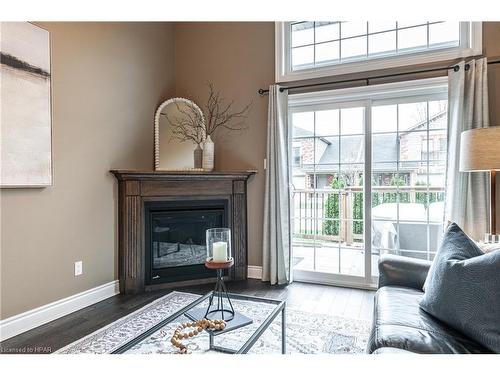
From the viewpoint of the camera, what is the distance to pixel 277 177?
3357 mm

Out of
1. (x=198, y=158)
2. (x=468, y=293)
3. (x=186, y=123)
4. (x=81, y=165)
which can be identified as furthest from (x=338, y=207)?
(x=81, y=165)

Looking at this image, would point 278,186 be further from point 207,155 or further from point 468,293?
point 468,293

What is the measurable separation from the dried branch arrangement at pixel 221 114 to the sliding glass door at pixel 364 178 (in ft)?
1.94

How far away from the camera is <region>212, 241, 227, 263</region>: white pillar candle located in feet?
5.38

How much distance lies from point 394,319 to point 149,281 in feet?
8.01

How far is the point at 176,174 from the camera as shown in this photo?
10.5 ft

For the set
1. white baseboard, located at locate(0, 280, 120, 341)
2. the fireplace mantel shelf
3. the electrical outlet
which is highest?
the fireplace mantel shelf

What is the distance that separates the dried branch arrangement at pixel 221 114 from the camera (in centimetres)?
363

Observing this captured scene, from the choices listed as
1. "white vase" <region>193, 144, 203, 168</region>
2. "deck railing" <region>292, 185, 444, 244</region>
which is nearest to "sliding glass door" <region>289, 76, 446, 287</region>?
"deck railing" <region>292, 185, 444, 244</region>

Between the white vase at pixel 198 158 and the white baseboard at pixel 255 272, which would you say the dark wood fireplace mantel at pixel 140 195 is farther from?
the white baseboard at pixel 255 272

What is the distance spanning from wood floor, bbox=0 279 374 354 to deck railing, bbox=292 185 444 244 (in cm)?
57

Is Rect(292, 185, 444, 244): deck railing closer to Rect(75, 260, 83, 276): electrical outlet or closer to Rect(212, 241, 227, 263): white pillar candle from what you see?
Rect(212, 241, 227, 263): white pillar candle

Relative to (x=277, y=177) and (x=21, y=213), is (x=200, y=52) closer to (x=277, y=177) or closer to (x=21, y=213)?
(x=277, y=177)

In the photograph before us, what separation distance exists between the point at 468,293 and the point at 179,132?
3.15 m
